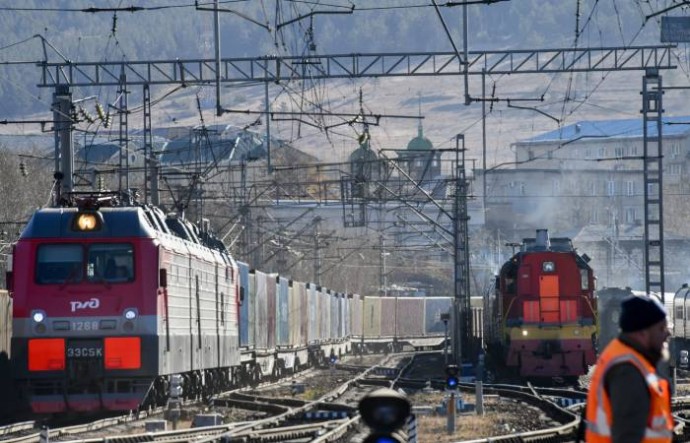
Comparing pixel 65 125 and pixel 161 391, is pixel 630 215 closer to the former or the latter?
pixel 65 125

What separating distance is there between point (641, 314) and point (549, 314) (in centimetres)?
3001

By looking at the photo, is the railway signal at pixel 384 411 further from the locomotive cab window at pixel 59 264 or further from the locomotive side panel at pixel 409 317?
the locomotive side panel at pixel 409 317

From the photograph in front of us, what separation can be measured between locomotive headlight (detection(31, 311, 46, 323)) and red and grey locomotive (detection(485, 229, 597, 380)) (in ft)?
53.6

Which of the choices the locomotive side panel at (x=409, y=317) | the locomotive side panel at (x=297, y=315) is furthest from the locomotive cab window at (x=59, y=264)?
the locomotive side panel at (x=409, y=317)

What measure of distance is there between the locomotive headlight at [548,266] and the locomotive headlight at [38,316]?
17146 mm

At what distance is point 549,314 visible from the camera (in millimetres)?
36938

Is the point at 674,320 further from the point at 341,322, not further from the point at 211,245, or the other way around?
the point at 211,245

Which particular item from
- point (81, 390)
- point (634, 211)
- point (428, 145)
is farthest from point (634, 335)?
point (428, 145)

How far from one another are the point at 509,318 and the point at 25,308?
1678 cm

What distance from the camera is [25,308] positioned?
2289cm

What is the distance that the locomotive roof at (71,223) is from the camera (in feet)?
76.4

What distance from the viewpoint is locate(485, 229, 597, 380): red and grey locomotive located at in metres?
36.6

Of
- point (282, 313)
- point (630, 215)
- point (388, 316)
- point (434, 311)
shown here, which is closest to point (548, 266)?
point (282, 313)

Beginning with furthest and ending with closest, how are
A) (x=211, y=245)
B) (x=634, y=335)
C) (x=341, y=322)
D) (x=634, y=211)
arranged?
(x=634, y=211)
(x=341, y=322)
(x=211, y=245)
(x=634, y=335)
